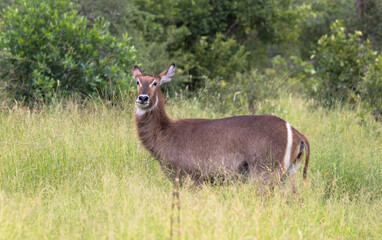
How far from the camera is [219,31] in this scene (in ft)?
42.3

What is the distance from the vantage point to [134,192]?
411cm

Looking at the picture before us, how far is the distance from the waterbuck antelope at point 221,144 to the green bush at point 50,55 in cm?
245

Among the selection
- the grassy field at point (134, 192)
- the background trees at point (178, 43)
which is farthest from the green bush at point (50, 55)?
the grassy field at point (134, 192)

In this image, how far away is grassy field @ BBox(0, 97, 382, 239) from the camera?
3.53m

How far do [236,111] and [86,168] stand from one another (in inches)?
141

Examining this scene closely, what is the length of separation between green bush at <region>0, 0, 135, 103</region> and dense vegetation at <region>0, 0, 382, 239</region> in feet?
0.07

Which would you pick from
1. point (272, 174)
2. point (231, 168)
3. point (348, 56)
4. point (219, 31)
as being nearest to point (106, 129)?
point (231, 168)

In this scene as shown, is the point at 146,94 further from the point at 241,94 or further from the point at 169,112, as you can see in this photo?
the point at 241,94

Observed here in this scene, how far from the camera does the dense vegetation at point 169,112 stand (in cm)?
375

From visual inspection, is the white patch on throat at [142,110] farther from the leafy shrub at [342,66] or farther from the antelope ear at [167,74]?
the leafy shrub at [342,66]

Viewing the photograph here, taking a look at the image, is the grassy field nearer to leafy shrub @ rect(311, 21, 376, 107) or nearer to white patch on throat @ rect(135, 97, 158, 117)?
white patch on throat @ rect(135, 97, 158, 117)

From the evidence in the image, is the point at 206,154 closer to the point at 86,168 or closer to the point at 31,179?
the point at 86,168

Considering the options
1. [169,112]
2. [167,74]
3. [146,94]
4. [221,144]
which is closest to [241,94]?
[169,112]

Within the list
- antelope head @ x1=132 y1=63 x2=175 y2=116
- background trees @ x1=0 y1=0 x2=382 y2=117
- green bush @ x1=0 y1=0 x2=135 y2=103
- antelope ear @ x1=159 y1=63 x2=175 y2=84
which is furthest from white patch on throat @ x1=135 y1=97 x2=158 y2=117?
background trees @ x1=0 y1=0 x2=382 y2=117
